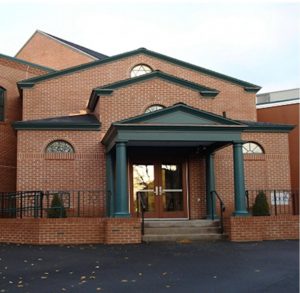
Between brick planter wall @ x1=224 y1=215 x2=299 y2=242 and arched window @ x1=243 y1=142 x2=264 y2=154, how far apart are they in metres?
3.93

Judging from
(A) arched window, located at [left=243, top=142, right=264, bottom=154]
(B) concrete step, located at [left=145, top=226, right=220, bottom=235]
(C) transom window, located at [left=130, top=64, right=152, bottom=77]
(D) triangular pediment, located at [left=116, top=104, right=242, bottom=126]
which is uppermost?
(C) transom window, located at [left=130, top=64, right=152, bottom=77]

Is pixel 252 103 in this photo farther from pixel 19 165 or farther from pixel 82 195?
pixel 19 165

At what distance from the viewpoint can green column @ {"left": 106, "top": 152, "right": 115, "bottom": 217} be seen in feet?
50.9

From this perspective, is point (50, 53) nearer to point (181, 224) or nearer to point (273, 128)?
point (273, 128)

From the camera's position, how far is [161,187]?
1666 cm

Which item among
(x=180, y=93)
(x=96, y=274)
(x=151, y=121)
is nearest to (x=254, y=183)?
(x=180, y=93)

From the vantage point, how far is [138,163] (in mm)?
16766

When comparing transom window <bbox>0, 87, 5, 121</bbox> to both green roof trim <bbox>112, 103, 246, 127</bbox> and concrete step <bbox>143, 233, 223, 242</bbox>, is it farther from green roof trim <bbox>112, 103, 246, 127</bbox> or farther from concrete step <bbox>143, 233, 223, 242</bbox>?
concrete step <bbox>143, 233, 223, 242</bbox>

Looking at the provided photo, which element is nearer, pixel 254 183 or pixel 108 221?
pixel 108 221

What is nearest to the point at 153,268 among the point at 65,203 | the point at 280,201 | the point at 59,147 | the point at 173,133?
the point at 173,133

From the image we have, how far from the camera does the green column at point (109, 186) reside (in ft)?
50.9

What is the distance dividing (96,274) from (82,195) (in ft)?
24.4

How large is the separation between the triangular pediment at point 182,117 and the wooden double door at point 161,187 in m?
2.87

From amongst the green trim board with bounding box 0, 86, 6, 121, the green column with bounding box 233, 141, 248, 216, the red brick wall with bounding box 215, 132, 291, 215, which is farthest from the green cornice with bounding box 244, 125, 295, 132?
the green trim board with bounding box 0, 86, 6, 121
